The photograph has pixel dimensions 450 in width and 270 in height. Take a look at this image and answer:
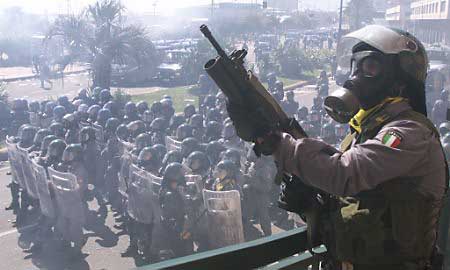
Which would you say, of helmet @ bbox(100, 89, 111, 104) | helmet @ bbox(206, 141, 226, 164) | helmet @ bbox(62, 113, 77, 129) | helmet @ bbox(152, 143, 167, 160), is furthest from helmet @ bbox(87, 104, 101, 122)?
helmet @ bbox(206, 141, 226, 164)

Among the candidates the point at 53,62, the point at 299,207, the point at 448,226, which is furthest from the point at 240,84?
the point at 53,62

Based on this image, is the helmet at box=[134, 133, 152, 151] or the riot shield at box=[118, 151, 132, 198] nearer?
the riot shield at box=[118, 151, 132, 198]

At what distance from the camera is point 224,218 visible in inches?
253

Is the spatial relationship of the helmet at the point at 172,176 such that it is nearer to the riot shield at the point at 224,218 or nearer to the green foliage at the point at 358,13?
the riot shield at the point at 224,218

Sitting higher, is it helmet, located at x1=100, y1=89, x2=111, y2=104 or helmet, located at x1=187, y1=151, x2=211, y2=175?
helmet, located at x1=100, y1=89, x2=111, y2=104

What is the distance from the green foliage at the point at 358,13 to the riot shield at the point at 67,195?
79.1 ft

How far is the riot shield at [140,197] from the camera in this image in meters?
6.82

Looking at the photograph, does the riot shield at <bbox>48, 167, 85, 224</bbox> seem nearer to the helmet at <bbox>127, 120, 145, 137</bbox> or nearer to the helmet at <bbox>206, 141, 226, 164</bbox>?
Answer: the helmet at <bbox>206, 141, 226, 164</bbox>

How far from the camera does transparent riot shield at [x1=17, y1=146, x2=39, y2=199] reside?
795cm

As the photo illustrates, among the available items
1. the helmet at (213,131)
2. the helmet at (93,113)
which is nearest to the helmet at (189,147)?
the helmet at (213,131)

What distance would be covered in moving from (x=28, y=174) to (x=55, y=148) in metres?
0.69

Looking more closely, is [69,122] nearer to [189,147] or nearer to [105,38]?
[189,147]

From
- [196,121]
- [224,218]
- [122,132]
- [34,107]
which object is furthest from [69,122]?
[224,218]

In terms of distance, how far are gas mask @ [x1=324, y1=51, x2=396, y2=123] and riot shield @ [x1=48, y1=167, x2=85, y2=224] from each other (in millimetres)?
5622
